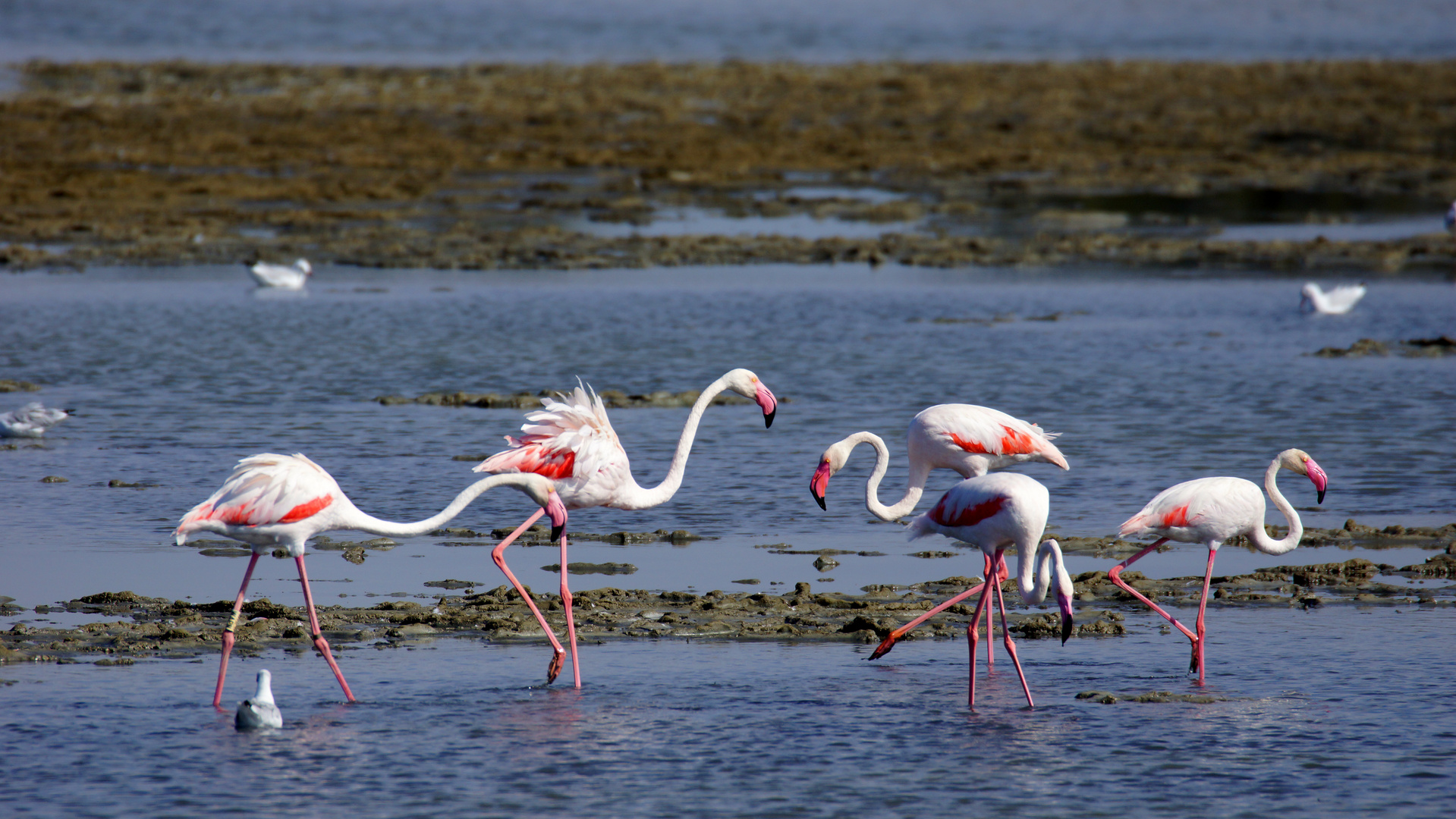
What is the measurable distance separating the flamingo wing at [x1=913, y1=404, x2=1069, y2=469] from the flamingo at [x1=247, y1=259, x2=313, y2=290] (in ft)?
42.3

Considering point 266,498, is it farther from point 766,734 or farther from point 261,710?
point 766,734

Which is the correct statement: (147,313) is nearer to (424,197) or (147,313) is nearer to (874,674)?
(424,197)

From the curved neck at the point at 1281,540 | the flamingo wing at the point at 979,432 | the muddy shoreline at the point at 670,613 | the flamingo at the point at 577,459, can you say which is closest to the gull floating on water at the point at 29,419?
the muddy shoreline at the point at 670,613

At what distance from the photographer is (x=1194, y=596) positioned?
8.82m

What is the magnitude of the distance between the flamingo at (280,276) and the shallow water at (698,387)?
10.0 inches

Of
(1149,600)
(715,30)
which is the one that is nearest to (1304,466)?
(1149,600)

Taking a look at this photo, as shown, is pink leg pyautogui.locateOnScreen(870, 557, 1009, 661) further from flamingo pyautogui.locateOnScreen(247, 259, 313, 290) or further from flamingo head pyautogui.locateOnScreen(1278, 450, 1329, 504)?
flamingo pyautogui.locateOnScreen(247, 259, 313, 290)

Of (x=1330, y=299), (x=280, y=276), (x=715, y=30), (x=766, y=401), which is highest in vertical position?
(x=715, y=30)

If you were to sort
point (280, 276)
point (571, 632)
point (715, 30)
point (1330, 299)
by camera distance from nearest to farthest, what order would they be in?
1. point (571, 632)
2. point (1330, 299)
3. point (280, 276)
4. point (715, 30)

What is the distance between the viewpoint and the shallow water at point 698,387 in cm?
→ 978

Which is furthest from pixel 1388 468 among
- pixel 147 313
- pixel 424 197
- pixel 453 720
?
pixel 424 197

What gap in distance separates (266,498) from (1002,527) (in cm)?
328

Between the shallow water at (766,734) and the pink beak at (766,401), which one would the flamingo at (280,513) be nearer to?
the shallow water at (766,734)

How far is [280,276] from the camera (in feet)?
67.1
